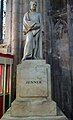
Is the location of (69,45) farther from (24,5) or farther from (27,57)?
(27,57)

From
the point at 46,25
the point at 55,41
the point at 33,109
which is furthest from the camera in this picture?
the point at 55,41

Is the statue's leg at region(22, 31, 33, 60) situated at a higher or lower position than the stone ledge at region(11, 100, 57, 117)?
higher

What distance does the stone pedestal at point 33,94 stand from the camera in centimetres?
530

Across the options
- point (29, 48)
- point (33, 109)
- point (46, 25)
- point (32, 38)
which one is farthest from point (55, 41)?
point (33, 109)

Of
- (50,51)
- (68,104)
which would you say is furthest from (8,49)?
(68,104)

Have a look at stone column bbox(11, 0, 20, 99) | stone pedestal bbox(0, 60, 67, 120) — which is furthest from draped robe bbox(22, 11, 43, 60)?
stone column bbox(11, 0, 20, 99)

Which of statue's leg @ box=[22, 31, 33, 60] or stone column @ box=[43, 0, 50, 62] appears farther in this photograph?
stone column @ box=[43, 0, 50, 62]

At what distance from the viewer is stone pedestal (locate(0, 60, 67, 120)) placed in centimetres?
530

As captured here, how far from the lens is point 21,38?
9172 mm

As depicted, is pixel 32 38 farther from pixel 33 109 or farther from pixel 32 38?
pixel 33 109

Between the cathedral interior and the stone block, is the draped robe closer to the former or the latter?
the stone block

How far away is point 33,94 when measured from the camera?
5.56 meters

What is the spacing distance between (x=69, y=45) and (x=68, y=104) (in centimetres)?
250

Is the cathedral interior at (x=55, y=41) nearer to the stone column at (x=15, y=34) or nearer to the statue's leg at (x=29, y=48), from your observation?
the stone column at (x=15, y=34)
